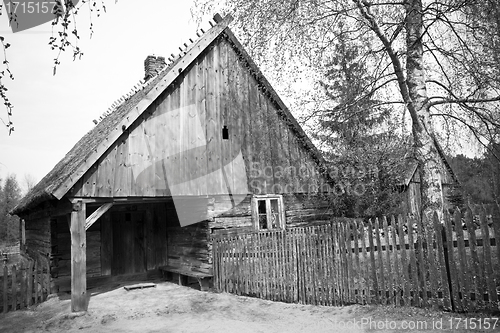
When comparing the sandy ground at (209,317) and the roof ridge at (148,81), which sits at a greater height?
the roof ridge at (148,81)

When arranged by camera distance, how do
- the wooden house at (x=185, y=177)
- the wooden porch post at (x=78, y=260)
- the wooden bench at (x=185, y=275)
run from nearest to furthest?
the wooden porch post at (x=78, y=260)
the wooden house at (x=185, y=177)
the wooden bench at (x=185, y=275)

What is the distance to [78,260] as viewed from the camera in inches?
372

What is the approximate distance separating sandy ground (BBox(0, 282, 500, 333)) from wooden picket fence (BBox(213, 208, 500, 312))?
29cm

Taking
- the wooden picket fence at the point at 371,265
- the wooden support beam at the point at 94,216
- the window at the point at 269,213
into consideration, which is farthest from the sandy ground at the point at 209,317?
the window at the point at 269,213

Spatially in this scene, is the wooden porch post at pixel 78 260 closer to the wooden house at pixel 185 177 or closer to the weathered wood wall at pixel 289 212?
the wooden house at pixel 185 177

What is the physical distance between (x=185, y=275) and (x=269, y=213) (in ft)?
11.7

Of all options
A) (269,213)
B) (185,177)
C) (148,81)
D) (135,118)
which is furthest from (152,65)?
(269,213)

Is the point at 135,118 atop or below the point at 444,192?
atop

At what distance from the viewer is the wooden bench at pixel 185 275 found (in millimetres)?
11591

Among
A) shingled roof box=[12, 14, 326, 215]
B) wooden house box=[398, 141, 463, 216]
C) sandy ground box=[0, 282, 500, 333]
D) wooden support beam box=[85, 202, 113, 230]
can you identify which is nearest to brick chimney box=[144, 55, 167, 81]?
shingled roof box=[12, 14, 326, 215]

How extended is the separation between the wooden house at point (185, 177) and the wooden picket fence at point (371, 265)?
1.73 metres

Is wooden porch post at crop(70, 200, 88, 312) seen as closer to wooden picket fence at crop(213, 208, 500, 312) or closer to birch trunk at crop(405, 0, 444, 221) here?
wooden picket fence at crop(213, 208, 500, 312)

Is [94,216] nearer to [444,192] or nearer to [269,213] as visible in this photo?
[269,213]

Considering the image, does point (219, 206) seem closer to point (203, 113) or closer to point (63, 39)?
point (203, 113)
